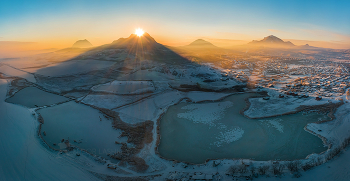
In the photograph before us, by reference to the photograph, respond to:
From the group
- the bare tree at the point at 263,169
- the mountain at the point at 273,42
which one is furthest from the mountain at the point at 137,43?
the mountain at the point at 273,42

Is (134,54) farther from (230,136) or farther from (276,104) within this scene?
(230,136)

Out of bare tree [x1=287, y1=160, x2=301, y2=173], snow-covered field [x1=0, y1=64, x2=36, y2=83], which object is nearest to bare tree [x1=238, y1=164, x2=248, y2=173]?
bare tree [x1=287, y1=160, x2=301, y2=173]

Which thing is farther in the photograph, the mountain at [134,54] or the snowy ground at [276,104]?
the mountain at [134,54]

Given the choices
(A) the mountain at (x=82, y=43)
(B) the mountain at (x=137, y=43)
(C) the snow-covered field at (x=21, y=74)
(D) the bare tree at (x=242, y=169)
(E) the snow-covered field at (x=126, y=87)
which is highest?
(A) the mountain at (x=82, y=43)

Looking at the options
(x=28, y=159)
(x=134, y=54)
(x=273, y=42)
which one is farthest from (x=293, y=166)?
(x=273, y=42)

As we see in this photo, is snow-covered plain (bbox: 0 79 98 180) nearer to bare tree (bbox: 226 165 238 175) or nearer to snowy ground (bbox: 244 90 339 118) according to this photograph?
bare tree (bbox: 226 165 238 175)

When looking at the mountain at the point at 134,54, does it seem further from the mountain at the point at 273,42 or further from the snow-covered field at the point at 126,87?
the mountain at the point at 273,42

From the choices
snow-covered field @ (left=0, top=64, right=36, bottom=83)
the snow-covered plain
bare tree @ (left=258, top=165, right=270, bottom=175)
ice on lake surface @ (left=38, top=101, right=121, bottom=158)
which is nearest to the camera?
the snow-covered plain

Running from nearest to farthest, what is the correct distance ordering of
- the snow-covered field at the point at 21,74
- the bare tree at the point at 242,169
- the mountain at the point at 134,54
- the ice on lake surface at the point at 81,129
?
1. the bare tree at the point at 242,169
2. the ice on lake surface at the point at 81,129
3. the snow-covered field at the point at 21,74
4. the mountain at the point at 134,54
